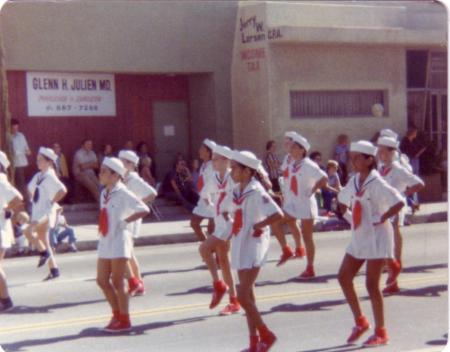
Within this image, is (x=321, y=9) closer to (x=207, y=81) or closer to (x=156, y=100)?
(x=156, y=100)

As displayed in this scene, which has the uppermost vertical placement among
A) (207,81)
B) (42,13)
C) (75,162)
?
(42,13)

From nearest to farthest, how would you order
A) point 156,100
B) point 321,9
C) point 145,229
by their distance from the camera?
point 156,100, point 145,229, point 321,9

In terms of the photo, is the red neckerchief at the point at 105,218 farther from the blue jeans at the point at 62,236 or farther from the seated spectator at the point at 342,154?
the blue jeans at the point at 62,236

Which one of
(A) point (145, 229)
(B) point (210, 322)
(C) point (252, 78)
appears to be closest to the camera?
(B) point (210, 322)

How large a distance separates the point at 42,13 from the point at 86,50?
79 cm

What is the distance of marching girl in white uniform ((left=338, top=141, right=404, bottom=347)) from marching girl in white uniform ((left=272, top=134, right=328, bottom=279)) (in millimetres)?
3287

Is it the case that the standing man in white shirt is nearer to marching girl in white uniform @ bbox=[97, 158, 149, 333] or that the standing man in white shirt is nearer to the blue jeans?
the blue jeans

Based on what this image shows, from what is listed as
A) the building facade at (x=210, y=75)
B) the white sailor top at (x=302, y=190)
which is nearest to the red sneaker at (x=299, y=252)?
the white sailor top at (x=302, y=190)

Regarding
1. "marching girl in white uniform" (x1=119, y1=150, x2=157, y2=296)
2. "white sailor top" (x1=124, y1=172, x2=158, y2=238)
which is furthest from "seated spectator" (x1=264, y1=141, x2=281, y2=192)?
"white sailor top" (x1=124, y1=172, x2=158, y2=238)

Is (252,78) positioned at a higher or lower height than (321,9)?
→ lower

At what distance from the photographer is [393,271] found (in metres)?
10.2

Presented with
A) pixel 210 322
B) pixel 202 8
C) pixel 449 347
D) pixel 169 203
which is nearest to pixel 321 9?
pixel 202 8

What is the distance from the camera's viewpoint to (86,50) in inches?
571

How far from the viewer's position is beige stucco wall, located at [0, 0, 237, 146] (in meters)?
13.5
